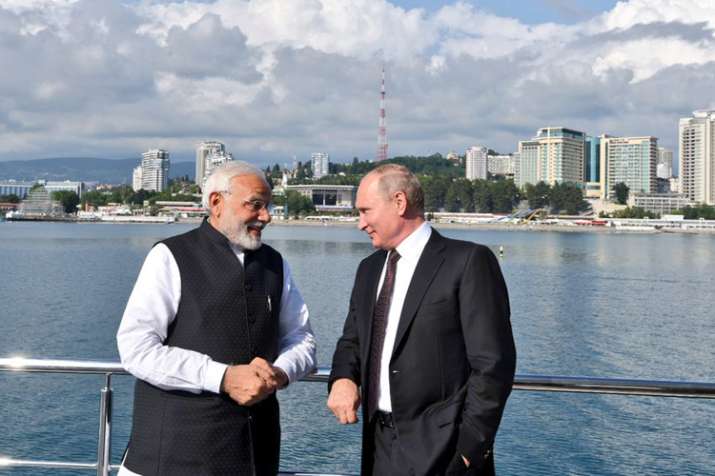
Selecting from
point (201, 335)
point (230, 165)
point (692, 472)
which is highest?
point (230, 165)

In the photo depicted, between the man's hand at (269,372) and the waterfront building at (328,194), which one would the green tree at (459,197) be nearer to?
the waterfront building at (328,194)

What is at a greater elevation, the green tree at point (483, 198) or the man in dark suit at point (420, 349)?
the green tree at point (483, 198)

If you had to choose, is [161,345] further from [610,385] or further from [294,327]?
[610,385]

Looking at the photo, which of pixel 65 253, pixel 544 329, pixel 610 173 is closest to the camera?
pixel 544 329

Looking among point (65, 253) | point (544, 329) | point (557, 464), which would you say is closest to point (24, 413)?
point (557, 464)

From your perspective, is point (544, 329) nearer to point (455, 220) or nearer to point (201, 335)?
point (201, 335)

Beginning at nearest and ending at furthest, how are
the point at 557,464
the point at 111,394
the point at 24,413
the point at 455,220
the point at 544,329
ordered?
the point at 111,394, the point at 557,464, the point at 24,413, the point at 544,329, the point at 455,220

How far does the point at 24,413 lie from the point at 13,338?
30.2ft

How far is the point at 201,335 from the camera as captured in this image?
8.34ft

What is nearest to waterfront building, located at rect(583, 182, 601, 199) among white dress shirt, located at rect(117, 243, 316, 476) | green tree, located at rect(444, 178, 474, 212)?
green tree, located at rect(444, 178, 474, 212)

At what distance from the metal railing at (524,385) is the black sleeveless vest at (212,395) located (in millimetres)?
438

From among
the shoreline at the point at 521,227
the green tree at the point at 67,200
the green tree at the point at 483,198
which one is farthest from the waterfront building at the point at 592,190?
the green tree at the point at 67,200

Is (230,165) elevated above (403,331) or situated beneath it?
elevated above

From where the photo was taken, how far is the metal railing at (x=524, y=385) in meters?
2.87
